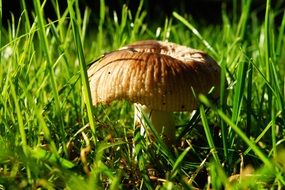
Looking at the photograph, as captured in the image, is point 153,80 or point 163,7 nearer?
point 153,80

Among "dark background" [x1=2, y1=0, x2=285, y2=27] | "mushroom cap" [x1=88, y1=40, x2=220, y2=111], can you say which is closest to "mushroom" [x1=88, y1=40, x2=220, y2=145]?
"mushroom cap" [x1=88, y1=40, x2=220, y2=111]

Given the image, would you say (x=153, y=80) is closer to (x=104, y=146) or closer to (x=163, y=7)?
(x=104, y=146)

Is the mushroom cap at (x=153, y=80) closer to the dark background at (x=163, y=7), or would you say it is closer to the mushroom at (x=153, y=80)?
the mushroom at (x=153, y=80)

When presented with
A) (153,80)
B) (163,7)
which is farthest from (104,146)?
(163,7)

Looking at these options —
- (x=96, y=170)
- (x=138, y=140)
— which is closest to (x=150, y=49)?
(x=138, y=140)

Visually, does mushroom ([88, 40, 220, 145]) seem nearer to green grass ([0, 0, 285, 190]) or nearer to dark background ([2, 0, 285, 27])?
green grass ([0, 0, 285, 190])

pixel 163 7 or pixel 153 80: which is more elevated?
pixel 153 80

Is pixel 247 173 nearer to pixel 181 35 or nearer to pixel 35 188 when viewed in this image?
pixel 35 188

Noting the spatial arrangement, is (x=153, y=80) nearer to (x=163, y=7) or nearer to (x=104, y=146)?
(x=104, y=146)
